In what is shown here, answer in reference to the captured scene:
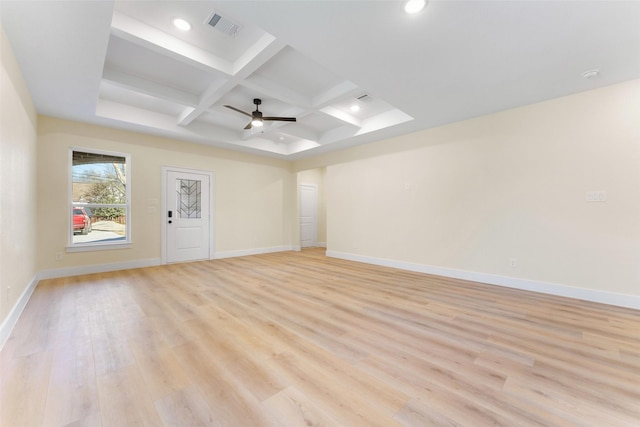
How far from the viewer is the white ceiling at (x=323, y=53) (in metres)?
2.08

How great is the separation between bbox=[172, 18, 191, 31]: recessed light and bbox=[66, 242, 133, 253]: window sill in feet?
13.5

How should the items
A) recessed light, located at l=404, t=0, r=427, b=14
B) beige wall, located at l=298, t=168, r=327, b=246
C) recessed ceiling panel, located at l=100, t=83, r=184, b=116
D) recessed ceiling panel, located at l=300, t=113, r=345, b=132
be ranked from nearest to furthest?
1. recessed light, located at l=404, t=0, r=427, b=14
2. recessed ceiling panel, located at l=100, t=83, r=184, b=116
3. recessed ceiling panel, located at l=300, t=113, r=345, b=132
4. beige wall, located at l=298, t=168, r=327, b=246

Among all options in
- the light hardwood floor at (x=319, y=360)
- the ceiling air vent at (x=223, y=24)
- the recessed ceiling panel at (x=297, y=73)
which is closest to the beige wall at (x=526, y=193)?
the light hardwood floor at (x=319, y=360)

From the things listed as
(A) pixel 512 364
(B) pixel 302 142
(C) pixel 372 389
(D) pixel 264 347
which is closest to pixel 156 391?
(D) pixel 264 347

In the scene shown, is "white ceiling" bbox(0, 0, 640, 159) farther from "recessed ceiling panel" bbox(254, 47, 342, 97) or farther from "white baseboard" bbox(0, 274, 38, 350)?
"white baseboard" bbox(0, 274, 38, 350)

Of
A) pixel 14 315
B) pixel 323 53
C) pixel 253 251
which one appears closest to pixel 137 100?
pixel 14 315

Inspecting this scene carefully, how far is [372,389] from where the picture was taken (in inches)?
61.5

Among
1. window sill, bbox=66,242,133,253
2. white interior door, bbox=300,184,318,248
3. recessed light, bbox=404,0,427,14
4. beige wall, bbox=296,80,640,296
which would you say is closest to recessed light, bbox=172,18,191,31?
recessed light, bbox=404,0,427,14

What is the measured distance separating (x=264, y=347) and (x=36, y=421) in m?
1.26

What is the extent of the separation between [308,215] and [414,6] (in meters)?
6.93

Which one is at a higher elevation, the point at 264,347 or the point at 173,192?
the point at 173,192

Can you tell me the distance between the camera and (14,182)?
2.64 metres

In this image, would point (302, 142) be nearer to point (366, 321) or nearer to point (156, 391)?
point (366, 321)

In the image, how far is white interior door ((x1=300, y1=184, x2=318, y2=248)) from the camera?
845 cm
